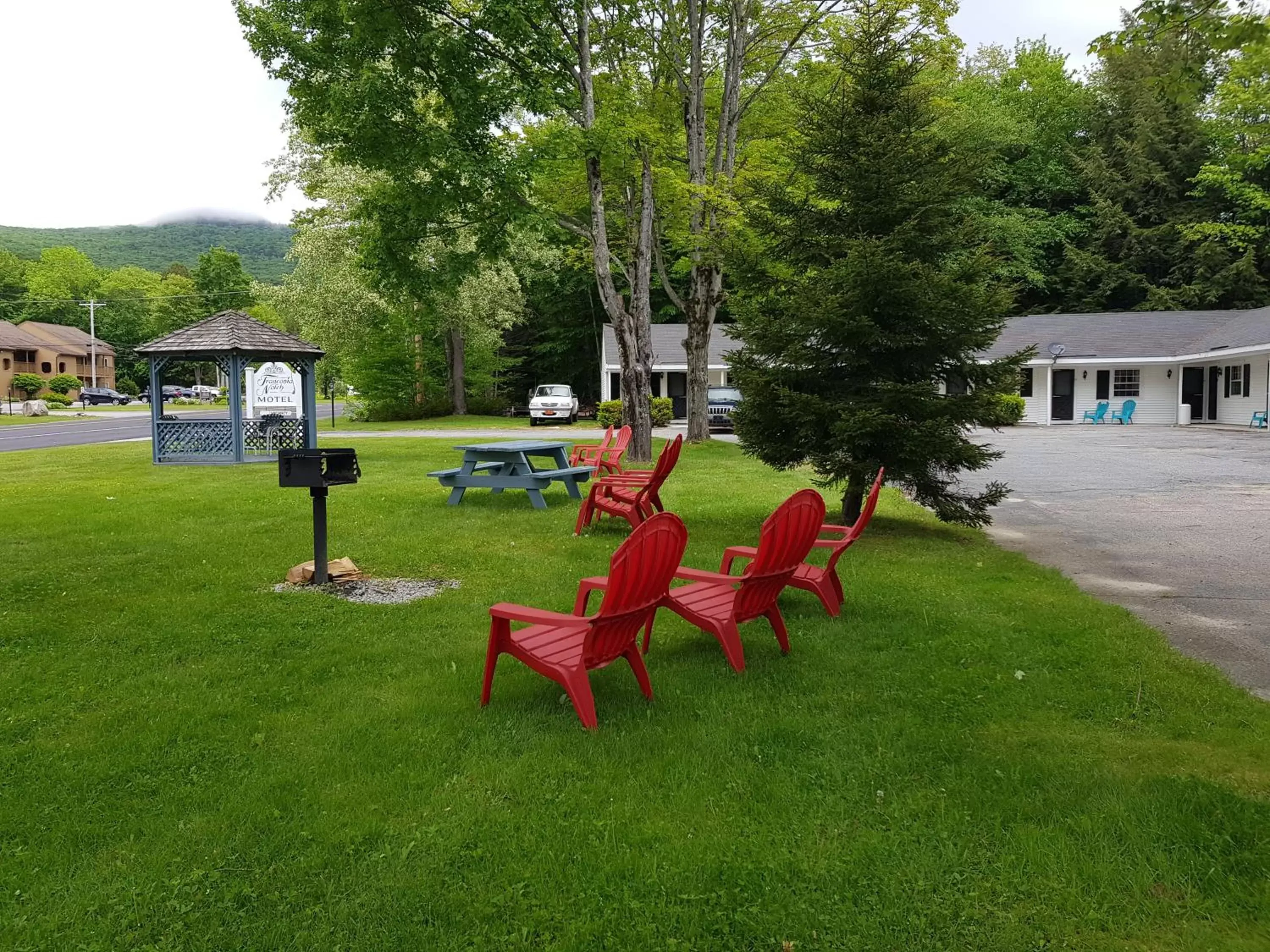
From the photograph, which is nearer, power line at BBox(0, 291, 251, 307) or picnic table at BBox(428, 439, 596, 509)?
picnic table at BBox(428, 439, 596, 509)

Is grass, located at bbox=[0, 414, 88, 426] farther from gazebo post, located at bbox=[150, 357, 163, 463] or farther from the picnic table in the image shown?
the picnic table

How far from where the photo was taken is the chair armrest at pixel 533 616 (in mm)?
4086

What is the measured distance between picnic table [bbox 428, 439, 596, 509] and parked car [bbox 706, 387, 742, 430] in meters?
19.9

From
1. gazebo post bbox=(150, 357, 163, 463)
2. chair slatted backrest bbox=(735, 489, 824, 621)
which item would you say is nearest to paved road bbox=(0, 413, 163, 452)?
gazebo post bbox=(150, 357, 163, 463)

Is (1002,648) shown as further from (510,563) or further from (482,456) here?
(482,456)

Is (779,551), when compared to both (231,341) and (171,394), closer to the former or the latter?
(231,341)

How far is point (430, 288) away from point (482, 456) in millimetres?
6793

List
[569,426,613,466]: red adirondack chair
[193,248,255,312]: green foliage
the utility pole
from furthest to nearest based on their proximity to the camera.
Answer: [193,248,255,312]: green foliage, the utility pole, [569,426,613,466]: red adirondack chair

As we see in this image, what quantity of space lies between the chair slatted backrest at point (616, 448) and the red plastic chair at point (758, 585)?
23.7 ft

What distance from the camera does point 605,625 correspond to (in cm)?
397

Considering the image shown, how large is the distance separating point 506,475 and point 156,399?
11759mm

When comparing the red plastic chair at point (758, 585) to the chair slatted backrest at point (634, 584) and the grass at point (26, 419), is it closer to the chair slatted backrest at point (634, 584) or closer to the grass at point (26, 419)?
the chair slatted backrest at point (634, 584)

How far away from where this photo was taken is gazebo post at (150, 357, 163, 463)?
1825cm

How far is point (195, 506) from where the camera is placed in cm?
1112
